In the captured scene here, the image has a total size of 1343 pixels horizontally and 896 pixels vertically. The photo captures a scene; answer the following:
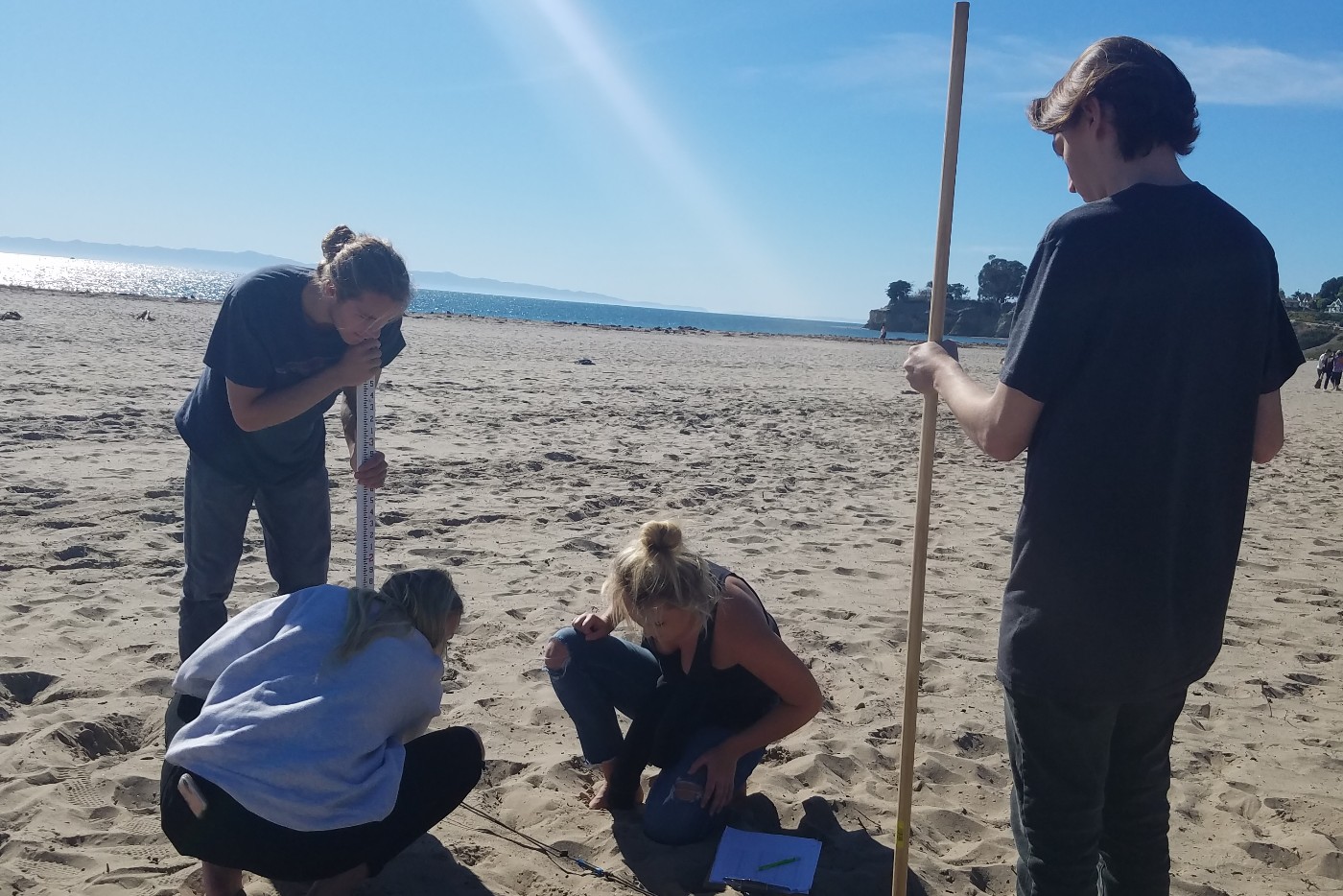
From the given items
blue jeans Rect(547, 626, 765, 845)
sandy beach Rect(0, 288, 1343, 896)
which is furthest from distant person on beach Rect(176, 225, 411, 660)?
blue jeans Rect(547, 626, 765, 845)

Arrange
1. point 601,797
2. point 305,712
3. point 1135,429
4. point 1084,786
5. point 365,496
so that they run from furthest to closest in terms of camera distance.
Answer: point 365,496
point 601,797
point 305,712
point 1084,786
point 1135,429

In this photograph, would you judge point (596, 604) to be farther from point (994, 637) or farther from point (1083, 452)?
point (1083, 452)

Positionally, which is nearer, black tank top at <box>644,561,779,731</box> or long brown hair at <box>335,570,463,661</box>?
long brown hair at <box>335,570,463,661</box>

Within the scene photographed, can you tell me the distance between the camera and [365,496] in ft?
10.7

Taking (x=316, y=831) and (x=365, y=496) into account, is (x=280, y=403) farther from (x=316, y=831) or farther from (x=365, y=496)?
(x=316, y=831)

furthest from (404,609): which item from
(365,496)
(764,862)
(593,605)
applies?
(593,605)

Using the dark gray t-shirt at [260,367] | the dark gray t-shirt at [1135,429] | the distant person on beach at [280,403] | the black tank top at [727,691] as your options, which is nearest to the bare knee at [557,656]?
the black tank top at [727,691]

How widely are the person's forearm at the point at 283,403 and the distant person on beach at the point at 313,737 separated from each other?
27.8 inches

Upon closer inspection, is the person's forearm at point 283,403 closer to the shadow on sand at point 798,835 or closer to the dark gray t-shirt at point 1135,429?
the shadow on sand at point 798,835

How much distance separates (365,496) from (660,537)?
1180 millimetres

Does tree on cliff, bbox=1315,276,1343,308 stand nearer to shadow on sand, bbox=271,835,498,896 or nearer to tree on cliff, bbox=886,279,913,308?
tree on cliff, bbox=886,279,913,308

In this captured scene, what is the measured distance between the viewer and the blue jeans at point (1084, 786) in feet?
5.89

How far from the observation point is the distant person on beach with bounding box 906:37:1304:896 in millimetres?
1640

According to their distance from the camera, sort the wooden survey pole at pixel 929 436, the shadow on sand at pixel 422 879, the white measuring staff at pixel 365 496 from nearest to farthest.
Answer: the wooden survey pole at pixel 929 436 → the shadow on sand at pixel 422 879 → the white measuring staff at pixel 365 496
